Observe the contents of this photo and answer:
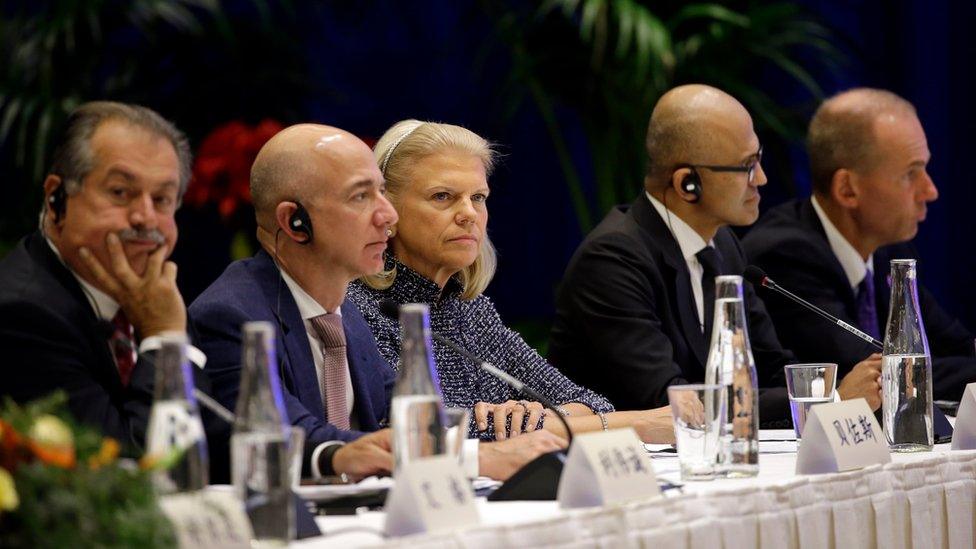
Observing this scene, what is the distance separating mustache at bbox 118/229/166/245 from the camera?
2090 mm

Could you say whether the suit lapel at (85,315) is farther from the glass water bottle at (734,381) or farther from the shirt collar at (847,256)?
the shirt collar at (847,256)

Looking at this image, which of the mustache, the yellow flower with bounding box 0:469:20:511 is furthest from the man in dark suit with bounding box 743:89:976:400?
the yellow flower with bounding box 0:469:20:511

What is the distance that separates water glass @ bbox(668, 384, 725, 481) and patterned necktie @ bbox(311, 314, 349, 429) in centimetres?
75

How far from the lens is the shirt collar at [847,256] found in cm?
385

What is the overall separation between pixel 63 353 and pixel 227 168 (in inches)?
A: 95.2

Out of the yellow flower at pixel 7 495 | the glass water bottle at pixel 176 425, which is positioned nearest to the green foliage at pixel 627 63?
the glass water bottle at pixel 176 425

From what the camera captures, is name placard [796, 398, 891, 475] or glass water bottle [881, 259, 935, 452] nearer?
name placard [796, 398, 891, 475]

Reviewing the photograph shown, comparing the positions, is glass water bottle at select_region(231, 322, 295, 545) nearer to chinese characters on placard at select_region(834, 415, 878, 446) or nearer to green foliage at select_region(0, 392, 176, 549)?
green foliage at select_region(0, 392, 176, 549)

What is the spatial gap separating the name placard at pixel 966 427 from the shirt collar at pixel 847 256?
142 centimetres

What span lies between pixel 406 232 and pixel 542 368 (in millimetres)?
427

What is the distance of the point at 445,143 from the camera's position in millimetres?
2986

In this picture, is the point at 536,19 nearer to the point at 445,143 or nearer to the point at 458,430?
the point at 445,143

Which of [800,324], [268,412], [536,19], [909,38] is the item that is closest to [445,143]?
[800,324]

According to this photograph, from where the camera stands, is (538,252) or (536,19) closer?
(536,19)
